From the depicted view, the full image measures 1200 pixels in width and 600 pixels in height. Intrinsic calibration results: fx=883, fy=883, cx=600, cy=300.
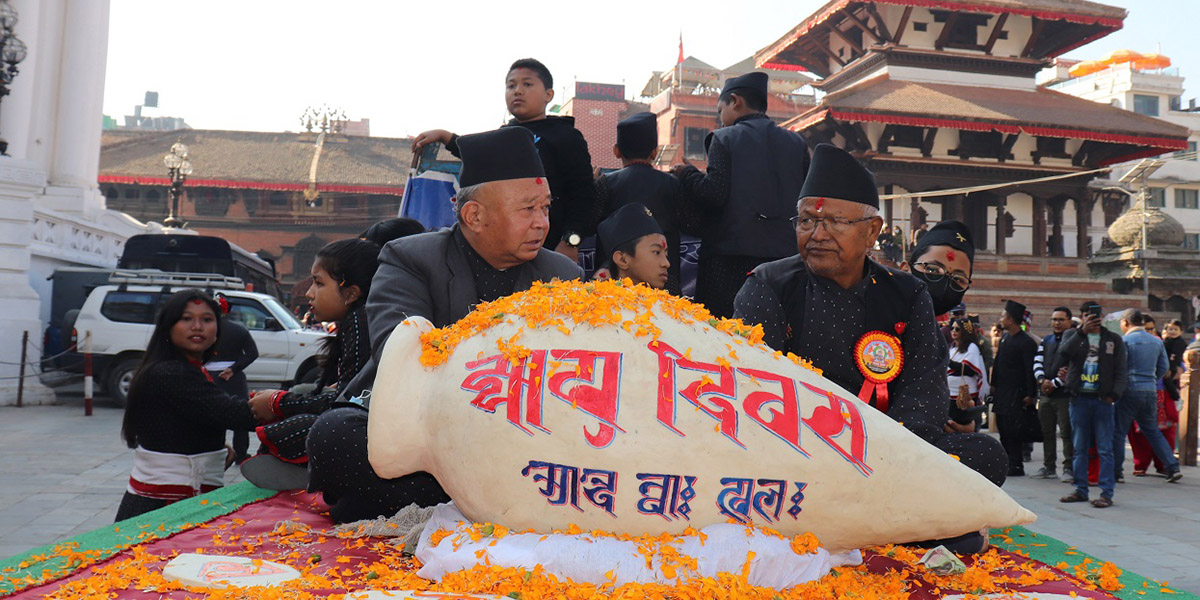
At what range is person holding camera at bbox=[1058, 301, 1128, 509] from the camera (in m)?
8.09

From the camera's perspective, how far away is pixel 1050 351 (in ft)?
31.3

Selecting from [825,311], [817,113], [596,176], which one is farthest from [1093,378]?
[817,113]

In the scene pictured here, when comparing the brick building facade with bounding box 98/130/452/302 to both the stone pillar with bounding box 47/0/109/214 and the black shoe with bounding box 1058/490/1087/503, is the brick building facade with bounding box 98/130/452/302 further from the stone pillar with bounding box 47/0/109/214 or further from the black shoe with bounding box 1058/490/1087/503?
the black shoe with bounding box 1058/490/1087/503

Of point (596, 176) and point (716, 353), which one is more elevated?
point (596, 176)

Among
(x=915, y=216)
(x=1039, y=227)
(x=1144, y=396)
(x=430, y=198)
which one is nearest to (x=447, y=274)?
(x=430, y=198)

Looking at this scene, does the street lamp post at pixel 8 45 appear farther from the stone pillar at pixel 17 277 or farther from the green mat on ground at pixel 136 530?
the green mat on ground at pixel 136 530

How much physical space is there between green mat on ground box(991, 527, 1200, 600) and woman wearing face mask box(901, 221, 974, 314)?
3.64 feet

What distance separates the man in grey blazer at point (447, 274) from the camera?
9.76 feet

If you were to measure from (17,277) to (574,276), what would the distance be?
1378 cm

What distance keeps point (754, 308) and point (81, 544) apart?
241 cm

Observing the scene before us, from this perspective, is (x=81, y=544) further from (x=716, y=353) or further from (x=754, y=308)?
(x=754, y=308)

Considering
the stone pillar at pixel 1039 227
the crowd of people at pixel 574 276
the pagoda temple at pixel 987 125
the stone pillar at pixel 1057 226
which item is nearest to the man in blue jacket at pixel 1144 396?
the crowd of people at pixel 574 276

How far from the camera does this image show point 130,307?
44.0ft

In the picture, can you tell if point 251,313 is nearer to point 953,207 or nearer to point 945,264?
point 945,264
